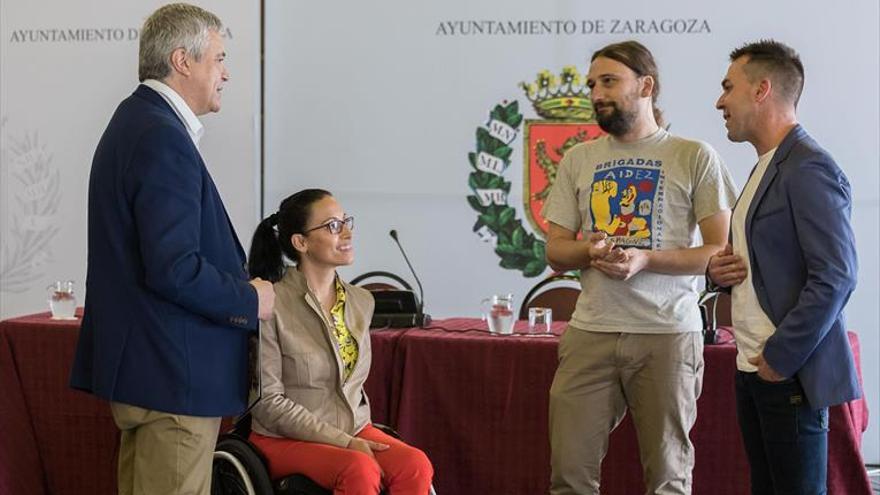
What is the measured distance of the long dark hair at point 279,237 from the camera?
2.73 metres

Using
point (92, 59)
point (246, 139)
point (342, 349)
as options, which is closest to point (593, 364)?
point (342, 349)

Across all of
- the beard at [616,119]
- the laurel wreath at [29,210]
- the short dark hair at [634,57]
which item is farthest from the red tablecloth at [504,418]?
the laurel wreath at [29,210]

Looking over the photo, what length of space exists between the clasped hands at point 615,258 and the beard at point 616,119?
273mm

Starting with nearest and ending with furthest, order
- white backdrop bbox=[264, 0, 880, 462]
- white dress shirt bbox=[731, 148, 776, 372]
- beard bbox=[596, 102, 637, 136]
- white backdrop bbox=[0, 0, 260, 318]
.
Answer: white dress shirt bbox=[731, 148, 776, 372]
beard bbox=[596, 102, 637, 136]
white backdrop bbox=[264, 0, 880, 462]
white backdrop bbox=[0, 0, 260, 318]

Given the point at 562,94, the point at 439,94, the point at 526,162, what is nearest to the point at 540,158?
the point at 526,162

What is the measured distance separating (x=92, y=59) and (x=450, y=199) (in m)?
1.91

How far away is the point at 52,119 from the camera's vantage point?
210 inches

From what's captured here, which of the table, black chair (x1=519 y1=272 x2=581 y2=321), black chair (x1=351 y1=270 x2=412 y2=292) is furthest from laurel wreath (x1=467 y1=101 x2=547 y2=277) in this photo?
the table

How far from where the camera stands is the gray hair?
208cm

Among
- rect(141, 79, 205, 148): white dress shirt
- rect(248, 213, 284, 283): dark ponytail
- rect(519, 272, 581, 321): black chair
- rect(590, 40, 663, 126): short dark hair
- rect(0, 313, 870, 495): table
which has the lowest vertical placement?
rect(0, 313, 870, 495): table

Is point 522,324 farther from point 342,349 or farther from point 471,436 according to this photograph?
point 342,349

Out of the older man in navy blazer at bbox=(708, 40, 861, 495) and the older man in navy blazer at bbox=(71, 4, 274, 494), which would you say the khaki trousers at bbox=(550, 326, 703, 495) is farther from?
the older man in navy blazer at bbox=(71, 4, 274, 494)

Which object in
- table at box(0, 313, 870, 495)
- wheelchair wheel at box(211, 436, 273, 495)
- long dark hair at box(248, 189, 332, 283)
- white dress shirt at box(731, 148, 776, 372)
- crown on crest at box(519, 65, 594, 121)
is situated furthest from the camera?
crown on crest at box(519, 65, 594, 121)

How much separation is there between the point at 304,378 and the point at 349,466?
28cm
